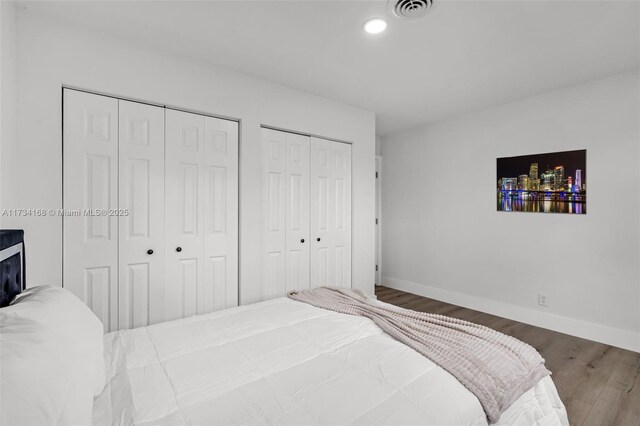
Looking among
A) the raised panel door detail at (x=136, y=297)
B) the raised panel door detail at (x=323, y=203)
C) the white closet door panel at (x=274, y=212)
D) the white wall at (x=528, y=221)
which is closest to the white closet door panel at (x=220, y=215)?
the white closet door panel at (x=274, y=212)

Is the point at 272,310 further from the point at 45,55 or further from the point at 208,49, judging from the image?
the point at 45,55

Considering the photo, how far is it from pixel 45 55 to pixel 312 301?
252 centimetres

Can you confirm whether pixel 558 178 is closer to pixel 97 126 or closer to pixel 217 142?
pixel 217 142

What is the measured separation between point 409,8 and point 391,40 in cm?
39

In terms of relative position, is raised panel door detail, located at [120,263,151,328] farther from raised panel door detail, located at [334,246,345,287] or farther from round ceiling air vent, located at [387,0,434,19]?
round ceiling air vent, located at [387,0,434,19]

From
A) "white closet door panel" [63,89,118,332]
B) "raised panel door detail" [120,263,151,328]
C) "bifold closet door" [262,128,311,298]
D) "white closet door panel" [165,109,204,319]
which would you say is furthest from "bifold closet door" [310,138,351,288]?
"white closet door panel" [63,89,118,332]

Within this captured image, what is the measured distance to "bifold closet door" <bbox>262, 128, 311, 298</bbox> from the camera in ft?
9.89

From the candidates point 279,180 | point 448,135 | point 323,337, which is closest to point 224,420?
point 323,337

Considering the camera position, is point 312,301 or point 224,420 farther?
point 312,301

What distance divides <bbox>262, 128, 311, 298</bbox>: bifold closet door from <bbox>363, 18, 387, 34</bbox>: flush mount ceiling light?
131cm

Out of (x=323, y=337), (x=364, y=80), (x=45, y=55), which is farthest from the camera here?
(x=364, y=80)

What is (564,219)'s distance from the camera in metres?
3.19

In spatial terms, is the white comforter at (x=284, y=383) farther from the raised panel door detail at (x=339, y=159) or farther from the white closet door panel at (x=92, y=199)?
the raised panel door detail at (x=339, y=159)

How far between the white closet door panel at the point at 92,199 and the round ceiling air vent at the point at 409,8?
209cm
